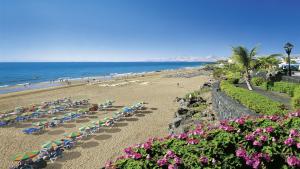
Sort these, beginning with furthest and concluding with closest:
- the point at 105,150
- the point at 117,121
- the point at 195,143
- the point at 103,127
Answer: the point at 117,121, the point at 103,127, the point at 105,150, the point at 195,143

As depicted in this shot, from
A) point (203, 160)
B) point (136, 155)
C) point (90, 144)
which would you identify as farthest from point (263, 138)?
point (90, 144)

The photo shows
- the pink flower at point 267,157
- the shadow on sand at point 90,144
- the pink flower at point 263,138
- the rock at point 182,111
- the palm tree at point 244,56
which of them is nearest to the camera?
the pink flower at point 267,157

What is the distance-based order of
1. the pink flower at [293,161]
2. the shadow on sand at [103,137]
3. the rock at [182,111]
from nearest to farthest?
the pink flower at [293,161] → the shadow on sand at [103,137] → the rock at [182,111]

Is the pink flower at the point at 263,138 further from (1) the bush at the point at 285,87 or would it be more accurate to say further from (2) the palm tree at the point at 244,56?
(2) the palm tree at the point at 244,56

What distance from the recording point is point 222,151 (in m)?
4.80

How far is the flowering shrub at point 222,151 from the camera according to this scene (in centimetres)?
447

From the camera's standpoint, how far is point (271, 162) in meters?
4.62

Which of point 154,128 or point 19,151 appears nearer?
point 19,151

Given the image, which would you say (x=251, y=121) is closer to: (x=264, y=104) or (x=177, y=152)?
(x=177, y=152)

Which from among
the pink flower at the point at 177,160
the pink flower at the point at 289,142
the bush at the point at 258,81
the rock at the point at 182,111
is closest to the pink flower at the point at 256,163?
the pink flower at the point at 289,142

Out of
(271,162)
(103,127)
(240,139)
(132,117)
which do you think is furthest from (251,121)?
(132,117)

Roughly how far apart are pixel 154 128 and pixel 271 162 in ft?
33.8

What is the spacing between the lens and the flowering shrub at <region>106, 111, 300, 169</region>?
176 inches

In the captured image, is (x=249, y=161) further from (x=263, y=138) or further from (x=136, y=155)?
(x=136, y=155)
